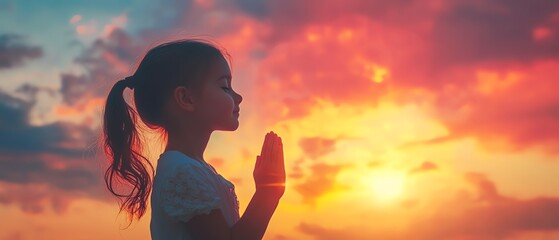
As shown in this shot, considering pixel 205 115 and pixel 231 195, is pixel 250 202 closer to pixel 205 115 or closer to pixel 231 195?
pixel 231 195

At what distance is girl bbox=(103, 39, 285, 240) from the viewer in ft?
16.6

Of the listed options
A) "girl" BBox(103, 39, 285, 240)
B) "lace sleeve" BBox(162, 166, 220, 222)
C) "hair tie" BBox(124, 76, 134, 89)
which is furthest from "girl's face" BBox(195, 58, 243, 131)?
"hair tie" BBox(124, 76, 134, 89)

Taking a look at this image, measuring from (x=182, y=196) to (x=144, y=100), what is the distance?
3.23 ft

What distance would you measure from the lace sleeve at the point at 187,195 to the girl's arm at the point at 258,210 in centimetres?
6

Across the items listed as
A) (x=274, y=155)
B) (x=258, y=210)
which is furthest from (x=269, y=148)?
(x=258, y=210)

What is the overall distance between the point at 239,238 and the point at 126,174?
1343mm

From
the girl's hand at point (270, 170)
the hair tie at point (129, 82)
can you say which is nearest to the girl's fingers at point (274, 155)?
the girl's hand at point (270, 170)

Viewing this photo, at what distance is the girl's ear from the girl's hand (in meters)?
0.65

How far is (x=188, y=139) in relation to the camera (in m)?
5.52

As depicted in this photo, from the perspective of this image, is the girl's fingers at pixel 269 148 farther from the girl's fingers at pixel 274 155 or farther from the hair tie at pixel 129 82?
the hair tie at pixel 129 82

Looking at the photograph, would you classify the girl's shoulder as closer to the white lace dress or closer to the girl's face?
the white lace dress

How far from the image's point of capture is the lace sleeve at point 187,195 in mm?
5027

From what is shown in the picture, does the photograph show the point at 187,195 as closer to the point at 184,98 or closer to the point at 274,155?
the point at 274,155

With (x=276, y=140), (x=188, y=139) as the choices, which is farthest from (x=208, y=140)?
(x=276, y=140)
